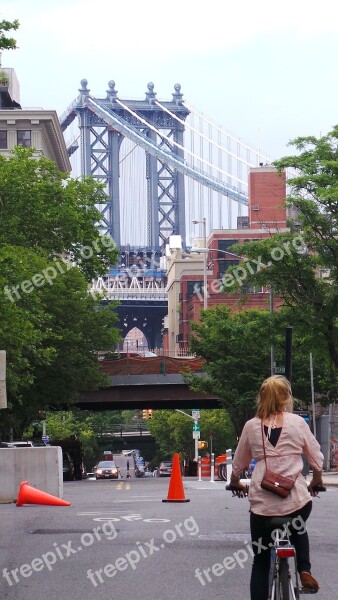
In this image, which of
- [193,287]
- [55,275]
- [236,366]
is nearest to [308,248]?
[55,275]

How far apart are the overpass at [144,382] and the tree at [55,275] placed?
346 inches

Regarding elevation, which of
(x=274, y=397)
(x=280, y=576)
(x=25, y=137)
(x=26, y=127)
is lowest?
(x=280, y=576)

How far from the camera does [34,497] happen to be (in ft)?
82.8

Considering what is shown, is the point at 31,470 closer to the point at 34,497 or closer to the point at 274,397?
the point at 34,497

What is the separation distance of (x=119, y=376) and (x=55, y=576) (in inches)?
2325

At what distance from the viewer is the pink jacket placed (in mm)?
8312

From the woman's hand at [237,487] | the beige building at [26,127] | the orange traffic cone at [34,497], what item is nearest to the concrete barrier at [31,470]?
the orange traffic cone at [34,497]

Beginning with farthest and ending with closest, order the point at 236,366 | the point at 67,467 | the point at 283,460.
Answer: the point at 67,467
the point at 236,366
the point at 283,460

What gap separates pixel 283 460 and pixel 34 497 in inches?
685

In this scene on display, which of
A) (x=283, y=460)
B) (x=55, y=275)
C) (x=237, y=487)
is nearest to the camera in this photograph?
(x=283, y=460)

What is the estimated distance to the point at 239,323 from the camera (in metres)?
61.2

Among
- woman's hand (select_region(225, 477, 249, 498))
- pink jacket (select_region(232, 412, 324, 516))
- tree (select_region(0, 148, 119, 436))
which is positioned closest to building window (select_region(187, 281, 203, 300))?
tree (select_region(0, 148, 119, 436))

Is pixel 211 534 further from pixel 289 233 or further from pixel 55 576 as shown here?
pixel 289 233

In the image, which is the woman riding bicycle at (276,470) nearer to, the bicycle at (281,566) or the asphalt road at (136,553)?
the bicycle at (281,566)
